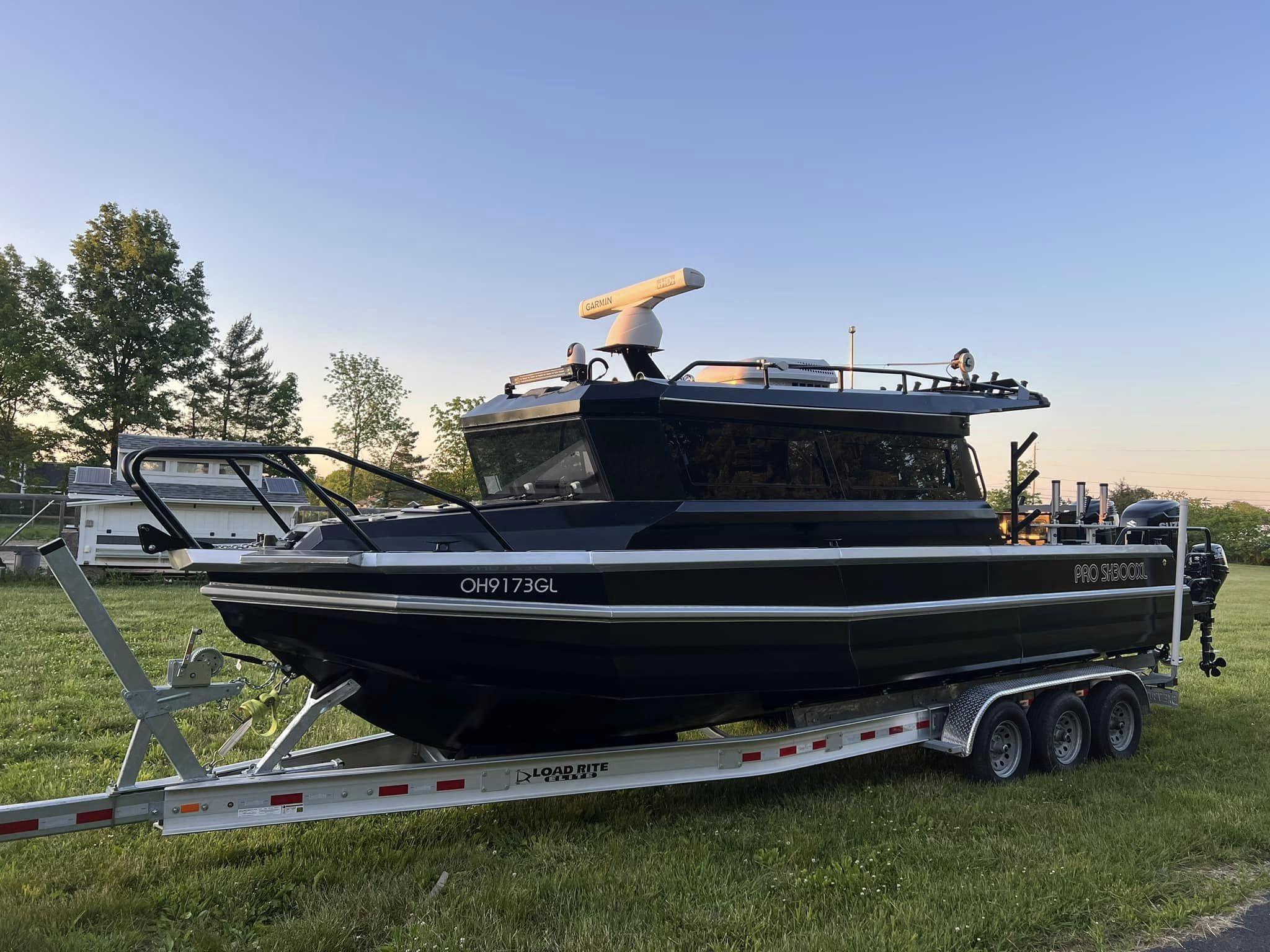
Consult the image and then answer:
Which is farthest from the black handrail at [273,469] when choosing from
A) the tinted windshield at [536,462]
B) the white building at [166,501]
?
the white building at [166,501]

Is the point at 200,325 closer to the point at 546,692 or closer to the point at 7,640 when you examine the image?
the point at 7,640

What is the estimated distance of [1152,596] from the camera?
7648mm

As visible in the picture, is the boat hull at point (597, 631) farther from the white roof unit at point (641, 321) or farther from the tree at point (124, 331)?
the tree at point (124, 331)

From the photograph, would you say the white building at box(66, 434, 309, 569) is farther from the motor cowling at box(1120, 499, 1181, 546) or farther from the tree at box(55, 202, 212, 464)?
the motor cowling at box(1120, 499, 1181, 546)

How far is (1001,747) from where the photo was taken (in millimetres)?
6383

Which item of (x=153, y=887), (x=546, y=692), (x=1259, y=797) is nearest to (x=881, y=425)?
(x=546, y=692)

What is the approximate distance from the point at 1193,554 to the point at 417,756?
8.09 meters

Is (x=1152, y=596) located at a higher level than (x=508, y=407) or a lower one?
lower

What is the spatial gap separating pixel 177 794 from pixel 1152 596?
7.88 metres

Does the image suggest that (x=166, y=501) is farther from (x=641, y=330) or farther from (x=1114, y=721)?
(x=1114, y=721)

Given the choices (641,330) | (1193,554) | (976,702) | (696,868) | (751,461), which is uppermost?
(641,330)

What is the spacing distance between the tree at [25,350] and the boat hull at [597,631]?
3385 centimetres

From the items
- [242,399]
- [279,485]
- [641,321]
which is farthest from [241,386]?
[641,321]

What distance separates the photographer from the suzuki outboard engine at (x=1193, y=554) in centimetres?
809
